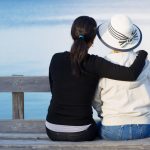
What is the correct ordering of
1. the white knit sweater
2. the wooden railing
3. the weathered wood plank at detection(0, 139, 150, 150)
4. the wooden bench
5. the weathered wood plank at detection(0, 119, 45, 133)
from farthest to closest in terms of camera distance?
1. the weathered wood plank at detection(0, 119, 45, 133)
2. the wooden railing
3. the wooden bench
4. the white knit sweater
5. the weathered wood plank at detection(0, 139, 150, 150)

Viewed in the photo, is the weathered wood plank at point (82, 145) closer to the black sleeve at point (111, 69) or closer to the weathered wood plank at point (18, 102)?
the black sleeve at point (111, 69)

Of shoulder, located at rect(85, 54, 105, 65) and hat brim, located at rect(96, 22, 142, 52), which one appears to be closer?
shoulder, located at rect(85, 54, 105, 65)

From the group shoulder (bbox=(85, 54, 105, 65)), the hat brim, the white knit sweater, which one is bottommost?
the white knit sweater

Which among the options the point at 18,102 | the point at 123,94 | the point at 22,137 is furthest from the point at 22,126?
the point at 123,94

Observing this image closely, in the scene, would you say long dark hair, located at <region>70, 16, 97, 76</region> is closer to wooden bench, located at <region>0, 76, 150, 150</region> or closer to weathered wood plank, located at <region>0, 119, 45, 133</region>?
wooden bench, located at <region>0, 76, 150, 150</region>

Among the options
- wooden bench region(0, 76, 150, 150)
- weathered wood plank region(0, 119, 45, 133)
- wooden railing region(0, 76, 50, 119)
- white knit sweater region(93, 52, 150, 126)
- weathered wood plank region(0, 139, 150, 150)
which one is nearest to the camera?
weathered wood plank region(0, 139, 150, 150)

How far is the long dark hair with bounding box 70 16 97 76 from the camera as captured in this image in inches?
199

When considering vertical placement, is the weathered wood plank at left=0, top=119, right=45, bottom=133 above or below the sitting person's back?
below

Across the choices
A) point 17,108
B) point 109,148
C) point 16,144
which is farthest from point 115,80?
point 17,108

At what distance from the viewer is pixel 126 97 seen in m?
5.13

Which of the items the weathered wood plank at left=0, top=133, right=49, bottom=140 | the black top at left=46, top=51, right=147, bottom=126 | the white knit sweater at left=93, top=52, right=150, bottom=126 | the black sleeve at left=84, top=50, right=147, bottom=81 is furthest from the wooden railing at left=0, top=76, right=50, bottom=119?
the black sleeve at left=84, top=50, right=147, bottom=81

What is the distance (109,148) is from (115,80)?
53 cm

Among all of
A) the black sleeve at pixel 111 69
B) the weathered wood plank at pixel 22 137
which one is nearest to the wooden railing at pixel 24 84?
the weathered wood plank at pixel 22 137

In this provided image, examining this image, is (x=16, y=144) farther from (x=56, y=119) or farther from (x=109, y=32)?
(x=109, y=32)
